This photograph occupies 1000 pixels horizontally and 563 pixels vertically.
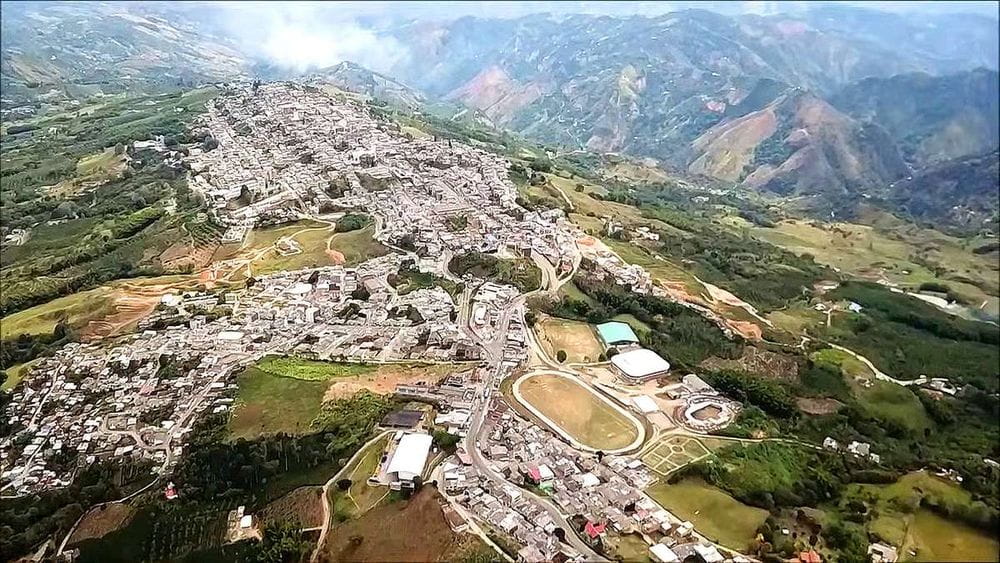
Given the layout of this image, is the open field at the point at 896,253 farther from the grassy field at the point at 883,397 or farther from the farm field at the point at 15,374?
the farm field at the point at 15,374

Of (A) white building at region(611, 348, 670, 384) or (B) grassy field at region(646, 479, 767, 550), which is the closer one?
(B) grassy field at region(646, 479, 767, 550)

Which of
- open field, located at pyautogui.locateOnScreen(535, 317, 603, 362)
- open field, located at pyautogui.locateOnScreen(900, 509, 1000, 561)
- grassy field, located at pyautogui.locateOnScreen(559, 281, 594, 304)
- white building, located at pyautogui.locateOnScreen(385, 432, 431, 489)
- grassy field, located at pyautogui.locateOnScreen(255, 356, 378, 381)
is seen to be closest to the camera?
open field, located at pyautogui.locateOnScreen(900, 509, 1000, 561)

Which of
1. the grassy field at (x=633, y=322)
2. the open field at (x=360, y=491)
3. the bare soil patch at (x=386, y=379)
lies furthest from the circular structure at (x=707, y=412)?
the open field at (x=360, y=491)

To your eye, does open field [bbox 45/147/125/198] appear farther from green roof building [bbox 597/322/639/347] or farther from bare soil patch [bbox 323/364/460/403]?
green roof building [bbox 597/322/639/347]

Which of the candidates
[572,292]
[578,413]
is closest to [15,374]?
[578,413]

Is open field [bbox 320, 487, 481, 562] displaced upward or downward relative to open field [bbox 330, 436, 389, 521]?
upward

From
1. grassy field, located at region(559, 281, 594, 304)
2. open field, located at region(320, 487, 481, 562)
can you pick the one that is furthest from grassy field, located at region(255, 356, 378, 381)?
grassy field, located at region(559, 281, 594, 304)
